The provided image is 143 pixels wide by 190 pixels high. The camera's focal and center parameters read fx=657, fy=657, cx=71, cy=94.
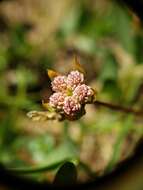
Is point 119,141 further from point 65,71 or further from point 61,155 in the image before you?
point 65,71

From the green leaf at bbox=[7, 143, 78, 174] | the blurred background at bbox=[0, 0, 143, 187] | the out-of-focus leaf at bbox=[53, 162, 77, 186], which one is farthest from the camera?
the blurred background at bbox=[0, 0, 143, 187]

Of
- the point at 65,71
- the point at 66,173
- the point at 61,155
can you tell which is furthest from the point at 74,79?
the point at 65,71

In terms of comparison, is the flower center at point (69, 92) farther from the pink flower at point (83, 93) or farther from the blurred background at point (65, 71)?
the blurred background at point (65, 71)

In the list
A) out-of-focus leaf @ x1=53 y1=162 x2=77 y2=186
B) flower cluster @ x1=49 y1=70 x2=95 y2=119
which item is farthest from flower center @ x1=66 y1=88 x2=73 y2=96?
out-of-focus leaf @ x1=53 y1=162 x2=77 y2=186

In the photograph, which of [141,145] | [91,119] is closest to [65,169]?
[141,145]

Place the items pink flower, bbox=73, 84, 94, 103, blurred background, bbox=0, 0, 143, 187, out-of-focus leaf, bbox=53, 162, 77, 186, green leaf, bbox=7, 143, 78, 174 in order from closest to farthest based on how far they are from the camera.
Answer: pink flower, bbox=73, 84, 94, 103, out-of-focus leaf, bbox=53, 162, 77, 186, green leaf, bbox=7, 143, 78, 174, blurred background, bbox=0, 0, 143, 187

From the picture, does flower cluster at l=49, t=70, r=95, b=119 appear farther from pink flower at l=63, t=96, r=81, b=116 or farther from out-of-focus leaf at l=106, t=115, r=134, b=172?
out-of-focus leaf at l=106, t=115, r=134, b=172

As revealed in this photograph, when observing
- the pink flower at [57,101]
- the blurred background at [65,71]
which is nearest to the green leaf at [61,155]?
the blurred background at [65,71]

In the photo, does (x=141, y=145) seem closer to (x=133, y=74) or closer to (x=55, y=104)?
(x=133, y=74)
